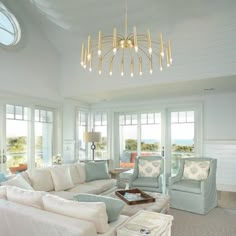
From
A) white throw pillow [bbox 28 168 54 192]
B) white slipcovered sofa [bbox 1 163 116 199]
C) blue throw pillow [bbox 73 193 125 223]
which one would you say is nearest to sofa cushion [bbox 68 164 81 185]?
white slipcovered sofa [bbox 1 163 116 199]

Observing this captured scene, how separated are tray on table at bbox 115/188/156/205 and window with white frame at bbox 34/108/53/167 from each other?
284 centimetres

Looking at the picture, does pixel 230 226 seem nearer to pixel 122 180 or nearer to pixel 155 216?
pixel 155 216

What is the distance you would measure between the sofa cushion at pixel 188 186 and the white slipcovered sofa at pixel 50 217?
2422 millimetres

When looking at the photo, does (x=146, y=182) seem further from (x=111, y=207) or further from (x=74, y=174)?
(x=111, y=207)

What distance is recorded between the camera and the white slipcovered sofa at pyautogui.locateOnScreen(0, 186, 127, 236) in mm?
1797

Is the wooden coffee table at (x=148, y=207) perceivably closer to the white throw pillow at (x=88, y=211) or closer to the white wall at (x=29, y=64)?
the white throw pillow at (x=88, y=211)

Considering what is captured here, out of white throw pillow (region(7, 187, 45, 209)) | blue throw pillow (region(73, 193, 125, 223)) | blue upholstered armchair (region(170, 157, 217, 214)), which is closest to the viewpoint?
blue throw pillow (region(73, 193, 125, 223))

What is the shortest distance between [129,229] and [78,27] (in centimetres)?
462

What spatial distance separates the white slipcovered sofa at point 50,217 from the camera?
180cm

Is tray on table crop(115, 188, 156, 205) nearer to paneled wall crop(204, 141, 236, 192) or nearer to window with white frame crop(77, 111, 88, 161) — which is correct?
paneled wall crop(204, 141, 236, 192)

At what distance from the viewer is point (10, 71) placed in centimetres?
489

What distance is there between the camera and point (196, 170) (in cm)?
461

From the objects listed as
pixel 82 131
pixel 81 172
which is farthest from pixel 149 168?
→ pixel 82 131

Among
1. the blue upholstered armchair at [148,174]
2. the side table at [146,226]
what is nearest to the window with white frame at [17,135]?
the blue upholstered armchair at [148,174]
